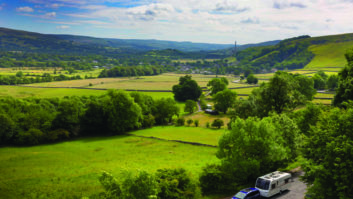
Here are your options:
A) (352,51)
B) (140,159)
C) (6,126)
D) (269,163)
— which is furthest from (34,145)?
(352,51)

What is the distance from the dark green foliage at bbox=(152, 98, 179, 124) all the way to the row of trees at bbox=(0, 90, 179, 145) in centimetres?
262

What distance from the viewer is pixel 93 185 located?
94.6 ft

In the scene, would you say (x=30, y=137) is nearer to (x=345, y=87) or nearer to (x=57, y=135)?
(x=57, y=135)

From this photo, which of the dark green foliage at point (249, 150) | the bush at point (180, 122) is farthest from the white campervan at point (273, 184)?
Answer: the bush at point (180, 122)

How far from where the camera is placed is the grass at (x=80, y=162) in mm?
28469

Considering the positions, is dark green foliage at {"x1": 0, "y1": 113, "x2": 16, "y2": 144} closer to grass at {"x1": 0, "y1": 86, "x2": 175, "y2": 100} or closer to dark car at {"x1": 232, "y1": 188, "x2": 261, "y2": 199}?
dark car at {"x1": 232, "y1": 188, "x2": 261, "y2": 199}

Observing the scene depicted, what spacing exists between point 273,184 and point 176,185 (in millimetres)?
9427

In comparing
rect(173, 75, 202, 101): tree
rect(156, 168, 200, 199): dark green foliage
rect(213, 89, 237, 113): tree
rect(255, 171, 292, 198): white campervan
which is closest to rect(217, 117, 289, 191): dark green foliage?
rect(255, 171, 292, 198): white campervan

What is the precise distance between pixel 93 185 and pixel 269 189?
1927cm

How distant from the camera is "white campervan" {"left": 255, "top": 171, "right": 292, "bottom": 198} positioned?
23.3m

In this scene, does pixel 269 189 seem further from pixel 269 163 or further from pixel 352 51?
pixel 352 51

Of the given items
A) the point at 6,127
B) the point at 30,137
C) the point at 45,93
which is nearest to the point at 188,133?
the point at 30,137

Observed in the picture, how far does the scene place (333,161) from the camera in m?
17.8

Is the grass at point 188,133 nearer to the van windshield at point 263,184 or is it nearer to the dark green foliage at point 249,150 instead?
the dark green foliage at point 249,150
